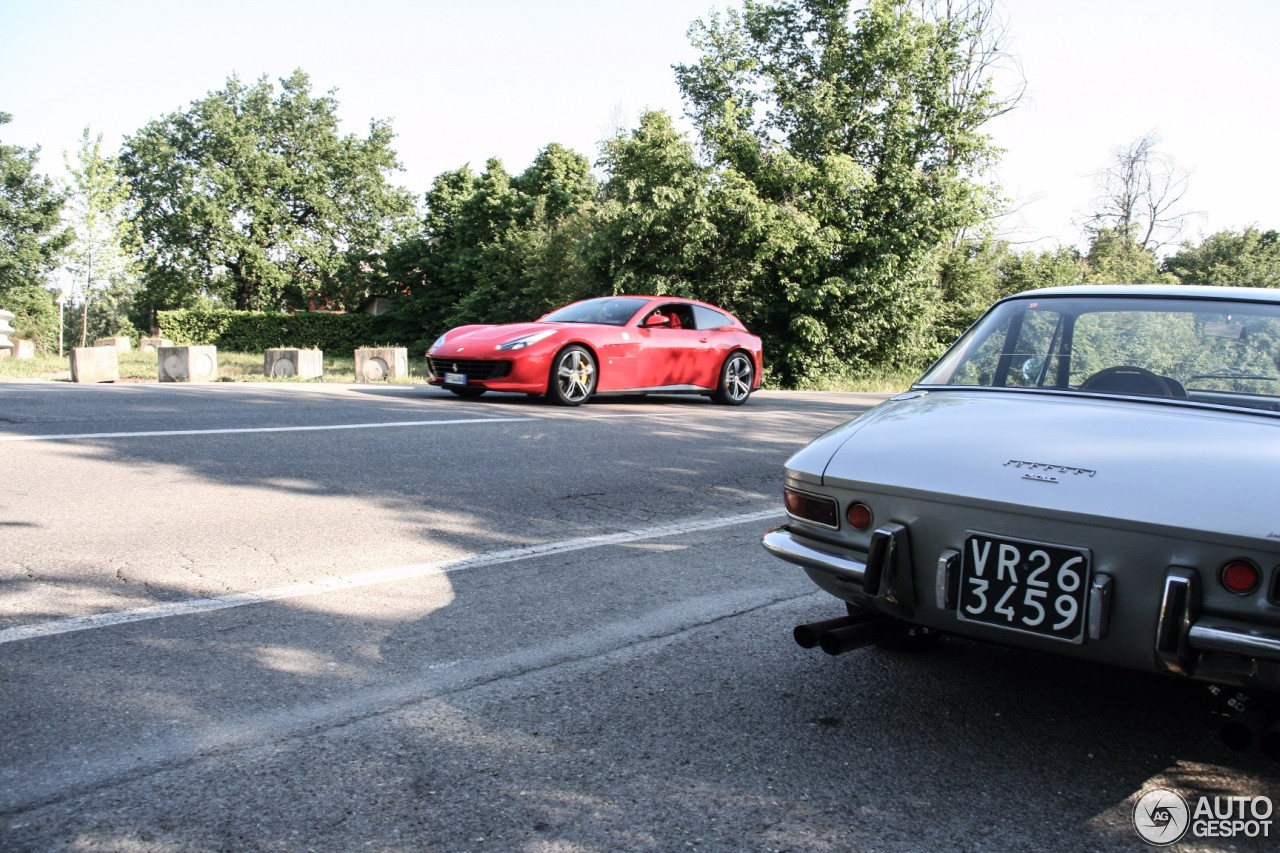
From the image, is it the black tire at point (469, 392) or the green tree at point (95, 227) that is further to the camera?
the green tree at point (95, 227)

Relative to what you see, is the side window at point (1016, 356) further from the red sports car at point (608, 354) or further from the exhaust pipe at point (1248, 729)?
the red sports car at point (608, 354)

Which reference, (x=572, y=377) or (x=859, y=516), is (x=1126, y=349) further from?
(x=572, y=377)

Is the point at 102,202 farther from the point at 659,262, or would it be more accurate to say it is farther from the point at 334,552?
the point at 334,552

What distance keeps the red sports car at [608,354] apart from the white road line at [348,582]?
598 centimetres

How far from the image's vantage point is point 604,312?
12961mm

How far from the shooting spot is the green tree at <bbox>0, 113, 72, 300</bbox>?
5016 centimetres

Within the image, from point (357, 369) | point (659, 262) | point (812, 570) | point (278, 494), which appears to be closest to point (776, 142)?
point (659, 262)

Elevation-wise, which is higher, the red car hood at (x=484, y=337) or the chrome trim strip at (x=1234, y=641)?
the red car hood at (x=484, y=337)

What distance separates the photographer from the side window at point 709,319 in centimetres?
1363

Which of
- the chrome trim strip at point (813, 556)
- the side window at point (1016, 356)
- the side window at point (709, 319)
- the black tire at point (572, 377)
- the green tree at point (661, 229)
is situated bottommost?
the chrome trim strip at point (813, 556)

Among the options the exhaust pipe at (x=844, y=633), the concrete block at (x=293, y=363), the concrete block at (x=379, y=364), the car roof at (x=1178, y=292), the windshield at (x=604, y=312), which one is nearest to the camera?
the exhaust pipe at (x=844, y=633)

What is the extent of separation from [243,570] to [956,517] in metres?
3.27

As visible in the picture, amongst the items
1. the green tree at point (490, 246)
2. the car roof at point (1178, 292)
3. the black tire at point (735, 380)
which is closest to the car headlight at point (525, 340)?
the black tire at point (735, 380)

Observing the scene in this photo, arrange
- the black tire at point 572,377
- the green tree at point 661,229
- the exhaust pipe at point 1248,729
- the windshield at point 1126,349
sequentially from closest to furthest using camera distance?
the exhaust pipe at point 1248,729, the windshield at point 1126,349, the black tire at point 572,377, the green tree at point 661,229
